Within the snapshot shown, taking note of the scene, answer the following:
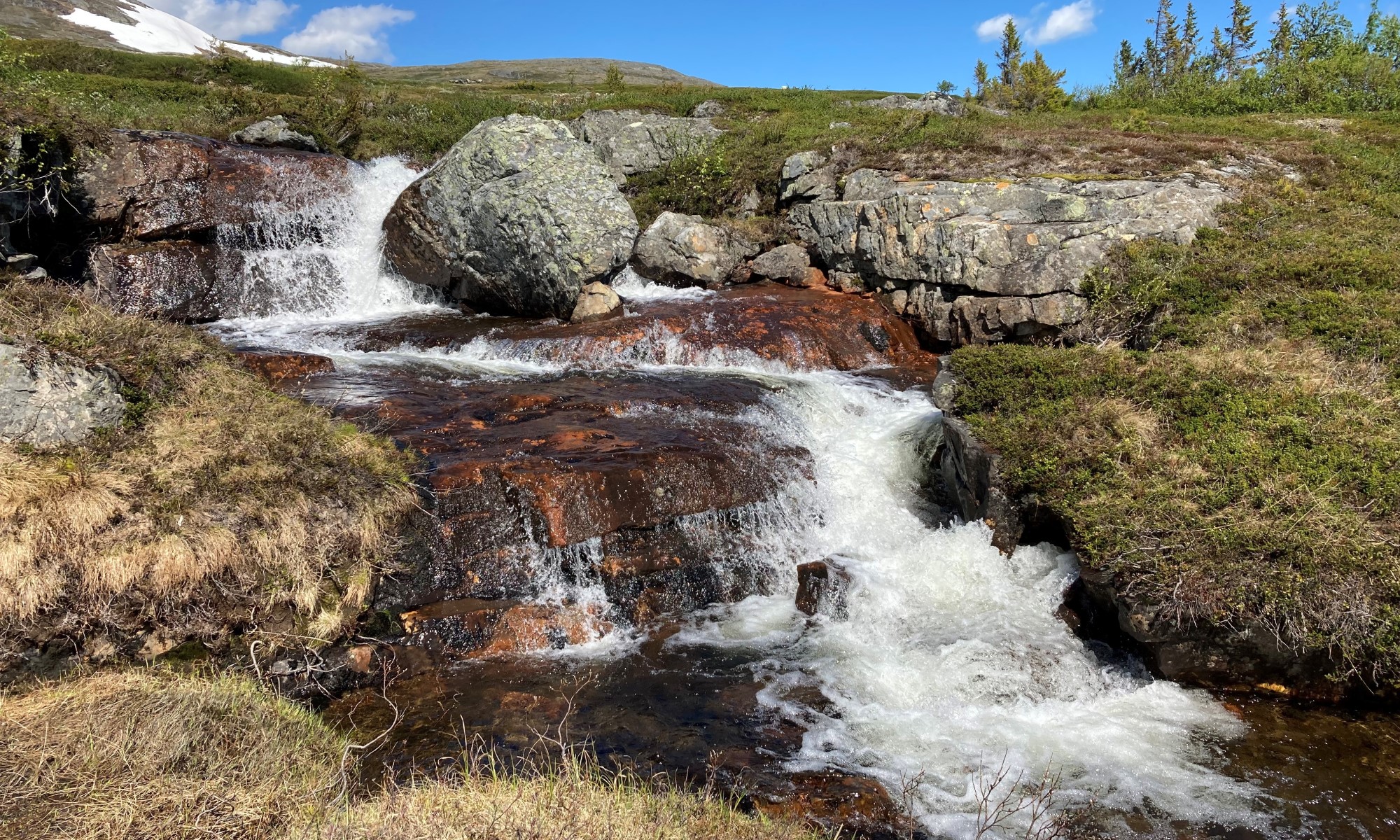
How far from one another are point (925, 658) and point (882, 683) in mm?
591

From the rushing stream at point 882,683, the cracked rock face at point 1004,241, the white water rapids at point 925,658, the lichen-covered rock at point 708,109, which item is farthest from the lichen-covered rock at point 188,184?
the lichen-covered rock at point 708,109

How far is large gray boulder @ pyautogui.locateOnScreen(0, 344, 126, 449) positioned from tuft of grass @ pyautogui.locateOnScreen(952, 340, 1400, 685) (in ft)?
29.9

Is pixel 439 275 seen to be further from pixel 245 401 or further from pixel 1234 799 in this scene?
pixel 1234 799

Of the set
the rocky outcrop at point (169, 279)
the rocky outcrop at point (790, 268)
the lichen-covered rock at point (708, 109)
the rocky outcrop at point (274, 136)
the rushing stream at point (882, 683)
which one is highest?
the lichen-covered rock at point (708, 109)

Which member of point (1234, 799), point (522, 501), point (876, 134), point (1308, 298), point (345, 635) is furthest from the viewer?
point (876, 134)

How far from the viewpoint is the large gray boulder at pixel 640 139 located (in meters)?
24.2

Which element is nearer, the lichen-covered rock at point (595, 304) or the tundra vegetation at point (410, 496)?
the tundra vegetation at point (410, 496)

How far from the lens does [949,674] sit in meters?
6.94

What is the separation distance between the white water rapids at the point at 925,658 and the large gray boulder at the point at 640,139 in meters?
13.7

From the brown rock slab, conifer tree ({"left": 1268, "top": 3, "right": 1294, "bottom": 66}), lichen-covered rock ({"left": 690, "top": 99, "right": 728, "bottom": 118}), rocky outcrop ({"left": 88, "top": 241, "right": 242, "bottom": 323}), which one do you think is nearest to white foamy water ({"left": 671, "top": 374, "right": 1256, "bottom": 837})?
the brown rock slab

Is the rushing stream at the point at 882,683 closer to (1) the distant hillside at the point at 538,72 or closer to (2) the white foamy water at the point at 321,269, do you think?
(2) the white foamy water at the point at 321,269

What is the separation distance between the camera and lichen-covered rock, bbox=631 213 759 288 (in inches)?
698

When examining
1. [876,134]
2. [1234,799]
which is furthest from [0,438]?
[876,134]

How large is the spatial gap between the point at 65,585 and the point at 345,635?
2.04 meters
